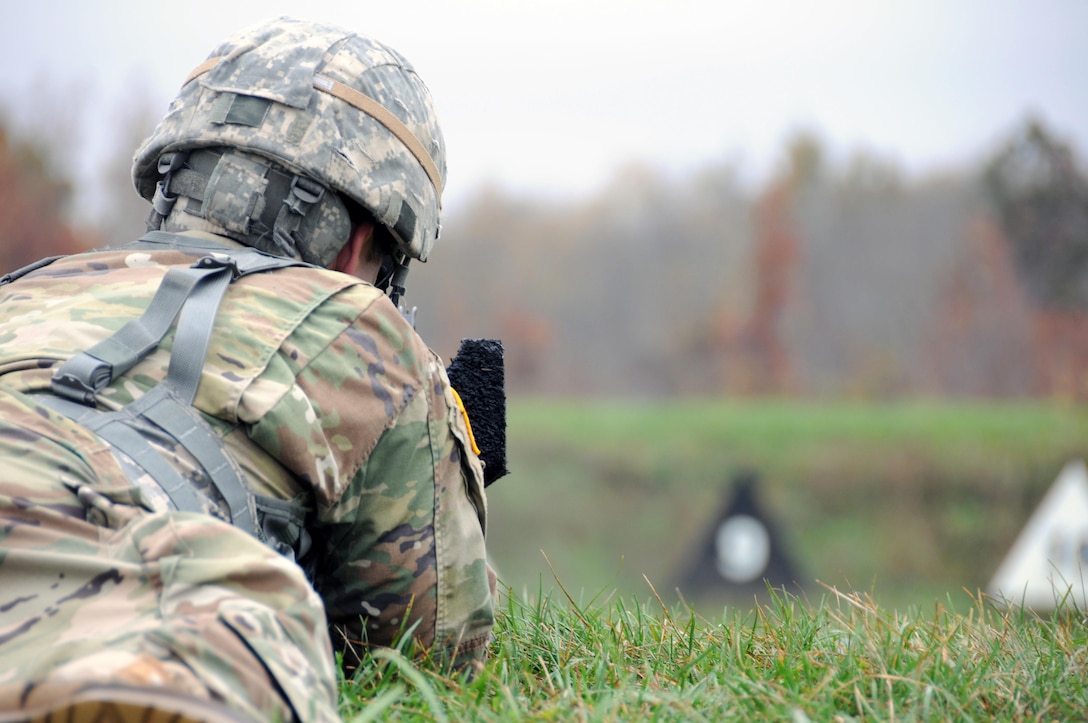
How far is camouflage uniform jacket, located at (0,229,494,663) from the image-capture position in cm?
184

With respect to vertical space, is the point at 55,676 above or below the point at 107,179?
above

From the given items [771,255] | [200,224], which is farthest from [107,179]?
[200,224]

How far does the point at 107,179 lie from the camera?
23422 millimetres

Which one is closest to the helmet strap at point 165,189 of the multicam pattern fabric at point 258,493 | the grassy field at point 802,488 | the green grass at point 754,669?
the multicam pattern fabric at point 258,493

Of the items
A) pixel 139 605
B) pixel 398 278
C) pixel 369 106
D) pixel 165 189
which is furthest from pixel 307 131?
pixel 139 605

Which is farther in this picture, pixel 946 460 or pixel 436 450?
pixel 946 460

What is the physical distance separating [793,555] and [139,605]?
63.3 ft

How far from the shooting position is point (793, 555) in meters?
19.8

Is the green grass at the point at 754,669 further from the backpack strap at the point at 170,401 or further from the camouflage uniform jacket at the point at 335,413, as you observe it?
the backpack strap at the point at 170,401

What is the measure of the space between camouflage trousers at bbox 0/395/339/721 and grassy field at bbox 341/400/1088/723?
0.22 meters

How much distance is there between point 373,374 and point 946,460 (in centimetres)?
2279

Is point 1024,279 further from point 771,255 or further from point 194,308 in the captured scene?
point 194,308

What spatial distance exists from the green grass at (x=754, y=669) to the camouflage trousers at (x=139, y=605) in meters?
0.20

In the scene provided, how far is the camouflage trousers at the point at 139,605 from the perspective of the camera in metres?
1.28
